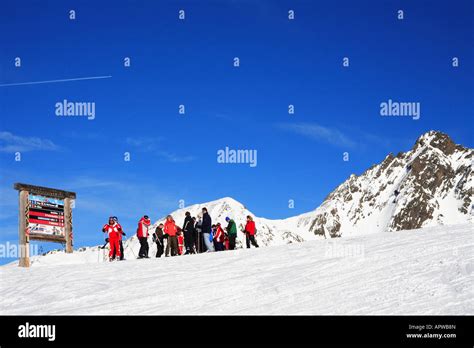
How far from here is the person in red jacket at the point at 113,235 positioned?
24.7 m

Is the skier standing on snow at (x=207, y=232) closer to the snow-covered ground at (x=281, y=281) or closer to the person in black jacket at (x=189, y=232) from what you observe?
the person in black jacket at (x=189, y=232)

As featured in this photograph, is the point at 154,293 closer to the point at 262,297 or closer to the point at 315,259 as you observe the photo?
the point at 262,297

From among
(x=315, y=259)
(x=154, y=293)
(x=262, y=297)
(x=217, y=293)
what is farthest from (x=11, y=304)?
(x=315, y=259)

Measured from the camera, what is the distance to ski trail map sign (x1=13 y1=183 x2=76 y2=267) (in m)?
26.2

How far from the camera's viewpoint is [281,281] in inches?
651

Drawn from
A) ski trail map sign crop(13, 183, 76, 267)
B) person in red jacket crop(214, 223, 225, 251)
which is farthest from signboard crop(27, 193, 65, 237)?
person in red jacket crop(214, 223, 225, 251)

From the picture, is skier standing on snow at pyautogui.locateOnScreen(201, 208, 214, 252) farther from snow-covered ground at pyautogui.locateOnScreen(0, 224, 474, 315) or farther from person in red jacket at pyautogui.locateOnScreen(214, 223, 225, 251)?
snow-covered ground at pyautogui.locateOnScreen(0, 224, 474, 315)

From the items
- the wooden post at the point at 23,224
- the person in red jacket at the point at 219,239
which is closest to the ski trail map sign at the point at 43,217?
the wooden post at the point at 23,224

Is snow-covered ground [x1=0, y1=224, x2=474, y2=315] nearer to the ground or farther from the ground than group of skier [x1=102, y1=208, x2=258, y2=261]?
nearer to the ground

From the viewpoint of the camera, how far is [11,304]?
652 inches

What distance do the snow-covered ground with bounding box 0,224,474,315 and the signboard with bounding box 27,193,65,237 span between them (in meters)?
4.79

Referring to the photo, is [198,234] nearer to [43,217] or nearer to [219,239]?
[219,239]

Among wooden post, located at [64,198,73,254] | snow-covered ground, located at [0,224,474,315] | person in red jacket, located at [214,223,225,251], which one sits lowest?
snow-covered ground, located at [0,224,474,315]
